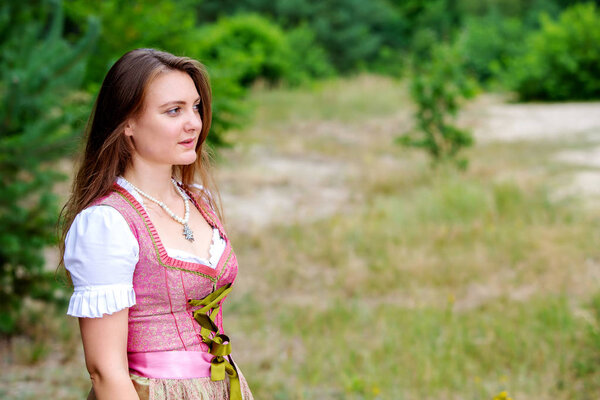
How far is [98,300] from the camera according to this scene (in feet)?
4.84

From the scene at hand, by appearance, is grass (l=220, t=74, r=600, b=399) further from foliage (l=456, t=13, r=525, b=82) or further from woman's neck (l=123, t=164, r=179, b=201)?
foliage (l=456, t=13, r=525, b=82)

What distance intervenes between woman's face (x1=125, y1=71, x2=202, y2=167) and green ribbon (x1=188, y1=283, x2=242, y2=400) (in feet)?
1.23

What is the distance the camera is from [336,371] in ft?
14.0

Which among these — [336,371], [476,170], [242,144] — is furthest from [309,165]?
[336,371]

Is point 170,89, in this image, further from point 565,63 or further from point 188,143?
point 565,63

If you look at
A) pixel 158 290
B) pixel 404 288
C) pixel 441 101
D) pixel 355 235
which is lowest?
pixel 404 288

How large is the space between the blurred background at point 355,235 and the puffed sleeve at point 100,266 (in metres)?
0.74

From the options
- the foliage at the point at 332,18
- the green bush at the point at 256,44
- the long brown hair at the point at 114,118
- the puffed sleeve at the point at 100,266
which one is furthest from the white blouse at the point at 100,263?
the foliage at the point at 332,18

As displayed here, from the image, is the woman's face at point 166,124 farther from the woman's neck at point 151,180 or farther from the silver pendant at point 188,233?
the silver pendant at point 188,233

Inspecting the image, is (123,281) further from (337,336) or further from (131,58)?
(337,336)

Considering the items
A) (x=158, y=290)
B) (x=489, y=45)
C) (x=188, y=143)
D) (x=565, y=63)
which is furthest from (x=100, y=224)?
(x=489, y=45)

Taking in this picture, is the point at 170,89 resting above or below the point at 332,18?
below

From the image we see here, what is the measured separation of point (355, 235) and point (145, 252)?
17.4ft

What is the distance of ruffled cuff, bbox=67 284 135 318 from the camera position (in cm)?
147
